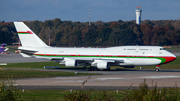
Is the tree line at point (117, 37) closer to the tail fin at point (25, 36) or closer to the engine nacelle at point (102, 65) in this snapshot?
the tail fin at point (25, 36)

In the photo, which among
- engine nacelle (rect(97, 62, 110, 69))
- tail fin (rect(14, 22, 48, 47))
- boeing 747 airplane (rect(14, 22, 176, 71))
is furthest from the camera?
tail fin (rect(14, 22, 48, 47))

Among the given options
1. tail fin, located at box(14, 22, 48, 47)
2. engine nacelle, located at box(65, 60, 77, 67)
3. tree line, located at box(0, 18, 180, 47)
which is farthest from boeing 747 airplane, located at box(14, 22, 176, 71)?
tree line, located at box(0, 18, 180, 47)

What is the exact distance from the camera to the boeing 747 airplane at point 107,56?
42750 millimetres

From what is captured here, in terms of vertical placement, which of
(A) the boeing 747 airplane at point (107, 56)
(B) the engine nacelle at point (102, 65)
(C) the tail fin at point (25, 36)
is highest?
(C) the tail fin at point (25, 36)

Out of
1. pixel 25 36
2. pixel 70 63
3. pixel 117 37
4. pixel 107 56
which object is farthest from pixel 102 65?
pixel 117 37

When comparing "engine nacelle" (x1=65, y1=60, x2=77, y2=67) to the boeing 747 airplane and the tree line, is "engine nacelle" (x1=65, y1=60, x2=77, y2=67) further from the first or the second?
the tree line

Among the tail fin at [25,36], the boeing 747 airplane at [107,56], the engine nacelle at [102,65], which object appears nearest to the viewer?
the engine nacelle at [102,65]

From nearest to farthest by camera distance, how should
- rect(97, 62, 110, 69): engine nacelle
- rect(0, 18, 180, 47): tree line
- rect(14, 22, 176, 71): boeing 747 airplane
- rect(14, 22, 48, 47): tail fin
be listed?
1. rect(97, 62, 110, 69): engine nacelle
2. rect(14, 22, 176, 71): boeing 747 airplane
3. rect(14, 22, 48, 47): tail fin
4. rect(0, 18, 180, 47): tree line

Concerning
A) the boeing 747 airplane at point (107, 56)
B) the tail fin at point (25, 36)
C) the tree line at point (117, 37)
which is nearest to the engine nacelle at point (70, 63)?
the boeing 747 airplane at point (107, 56)

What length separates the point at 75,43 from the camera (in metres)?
155

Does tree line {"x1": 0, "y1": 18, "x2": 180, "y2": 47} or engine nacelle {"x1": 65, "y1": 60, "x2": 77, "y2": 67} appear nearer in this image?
engine nacelle {"x1": 65, "y1": 60, "x2": 77, "y2": 67}

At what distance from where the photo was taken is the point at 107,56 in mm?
44094

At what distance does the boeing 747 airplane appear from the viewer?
42.8 m

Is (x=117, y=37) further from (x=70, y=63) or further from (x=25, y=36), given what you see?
(x=70, y=63)
